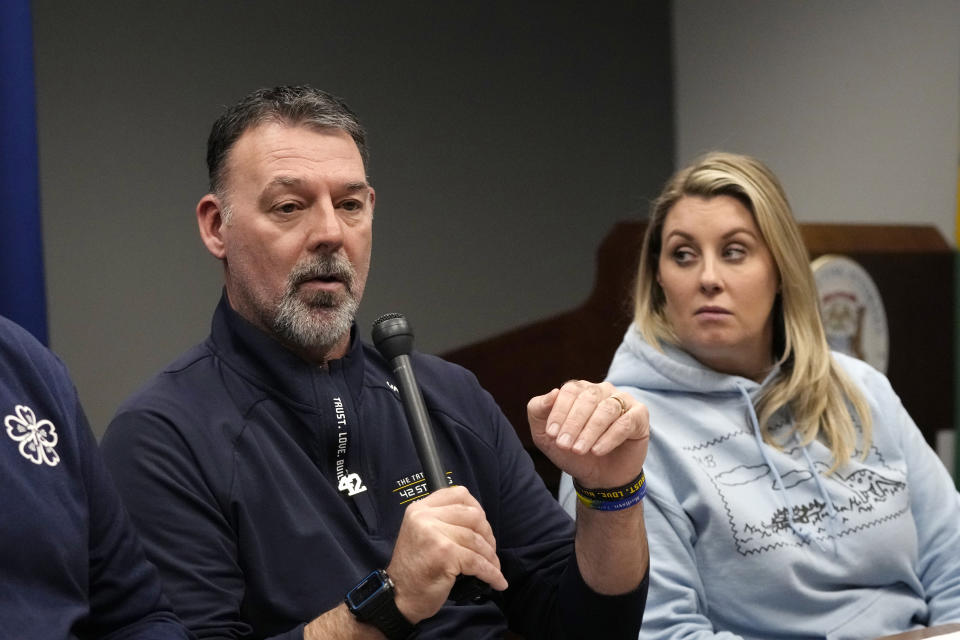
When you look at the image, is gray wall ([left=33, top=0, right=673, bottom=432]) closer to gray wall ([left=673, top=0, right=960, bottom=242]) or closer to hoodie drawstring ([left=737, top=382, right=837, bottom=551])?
gray wall ([left=673, top=0, right=960, bottom=242])

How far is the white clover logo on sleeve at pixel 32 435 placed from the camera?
1292mm

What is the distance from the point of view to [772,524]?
6.56 ft

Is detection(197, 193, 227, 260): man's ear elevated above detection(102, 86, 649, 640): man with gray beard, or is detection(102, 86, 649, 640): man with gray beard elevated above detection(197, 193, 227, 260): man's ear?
detection(197, 193, 227, 260): man's ear

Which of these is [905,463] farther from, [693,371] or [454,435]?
[454,435]

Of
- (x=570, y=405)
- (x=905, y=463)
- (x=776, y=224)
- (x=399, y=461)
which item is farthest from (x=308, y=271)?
(x=905, y=463)

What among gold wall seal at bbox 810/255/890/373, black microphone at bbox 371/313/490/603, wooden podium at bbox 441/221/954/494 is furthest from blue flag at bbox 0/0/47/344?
gold wall seal at bbox 810/255/890/373

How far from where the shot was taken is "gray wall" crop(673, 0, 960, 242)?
10.8ft

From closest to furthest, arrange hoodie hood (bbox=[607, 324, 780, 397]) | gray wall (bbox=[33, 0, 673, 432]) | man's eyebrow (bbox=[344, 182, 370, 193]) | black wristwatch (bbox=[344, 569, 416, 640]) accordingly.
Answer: black wristwatch (bbox=[344, 569, 416, 640])
man's eyebrow (bbox=[344, 182, 370, 193])
hoodie hood (bbox=[607, 324, 780, 397])
gray wall (bbox=[33, 0, 673, 432])

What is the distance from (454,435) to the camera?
5.68 feet

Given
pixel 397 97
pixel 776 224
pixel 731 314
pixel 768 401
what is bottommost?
pixel 768 401

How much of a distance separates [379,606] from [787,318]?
4.03ft

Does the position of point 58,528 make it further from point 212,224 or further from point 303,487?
point 212,224

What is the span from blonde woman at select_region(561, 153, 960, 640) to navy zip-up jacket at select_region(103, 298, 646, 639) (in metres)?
0.25

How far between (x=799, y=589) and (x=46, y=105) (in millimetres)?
2269
